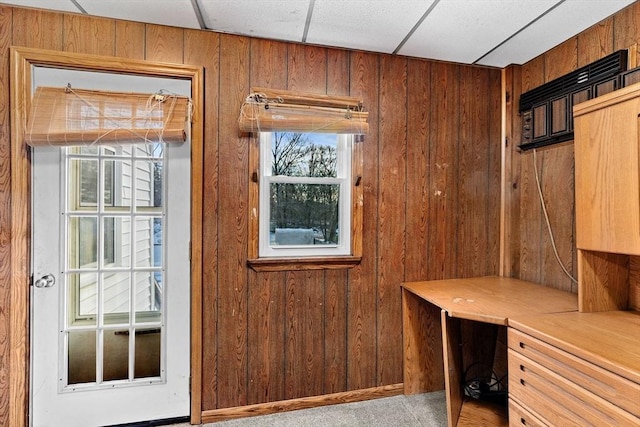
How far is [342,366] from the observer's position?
7.32 feet

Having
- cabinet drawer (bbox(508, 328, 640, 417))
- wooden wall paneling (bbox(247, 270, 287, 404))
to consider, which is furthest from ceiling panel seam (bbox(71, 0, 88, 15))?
cabinet drawer (bbox(508, 328, 640, 417))

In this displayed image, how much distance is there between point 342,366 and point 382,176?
4.43 feet

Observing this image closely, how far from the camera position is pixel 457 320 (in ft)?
7.23

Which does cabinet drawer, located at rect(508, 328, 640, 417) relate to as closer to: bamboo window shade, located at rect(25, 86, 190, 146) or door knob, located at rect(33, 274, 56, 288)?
bamboo window shade, located at rect(25, 86, 190, 146)

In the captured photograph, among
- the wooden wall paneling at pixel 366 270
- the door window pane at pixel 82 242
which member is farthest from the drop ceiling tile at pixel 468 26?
the door window pane at pixel 82 242

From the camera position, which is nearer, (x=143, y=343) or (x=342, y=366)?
(x=143, y=343)

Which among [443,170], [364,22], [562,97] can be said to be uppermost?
[364,22]

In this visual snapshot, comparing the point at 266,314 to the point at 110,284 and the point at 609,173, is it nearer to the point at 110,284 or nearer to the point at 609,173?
the point at 110,284

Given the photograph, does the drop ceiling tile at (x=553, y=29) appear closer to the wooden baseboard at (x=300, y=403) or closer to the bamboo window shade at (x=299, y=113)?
the bamboo window shade at (x=299, y=113)

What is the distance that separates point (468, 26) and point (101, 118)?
2172mm

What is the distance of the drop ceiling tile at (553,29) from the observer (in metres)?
1.73

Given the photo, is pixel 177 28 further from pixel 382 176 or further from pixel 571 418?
pixel 571 418

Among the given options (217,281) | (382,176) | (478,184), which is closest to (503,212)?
(478,184)

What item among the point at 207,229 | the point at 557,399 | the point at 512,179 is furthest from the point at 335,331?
the point at 512,179
